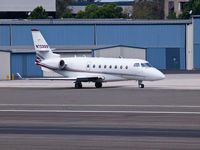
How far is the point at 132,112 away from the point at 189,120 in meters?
3.71

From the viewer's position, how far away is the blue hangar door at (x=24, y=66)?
199 feet

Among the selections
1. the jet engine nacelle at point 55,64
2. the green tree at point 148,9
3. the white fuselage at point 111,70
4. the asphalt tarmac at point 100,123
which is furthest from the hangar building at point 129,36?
the green tree at point 148,9

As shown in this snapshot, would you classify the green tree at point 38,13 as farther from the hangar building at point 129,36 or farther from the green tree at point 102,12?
the hangar building at point 129,36

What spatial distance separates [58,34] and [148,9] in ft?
263

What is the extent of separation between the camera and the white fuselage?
40375 millimetres

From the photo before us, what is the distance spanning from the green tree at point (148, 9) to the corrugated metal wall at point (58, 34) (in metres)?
65.3

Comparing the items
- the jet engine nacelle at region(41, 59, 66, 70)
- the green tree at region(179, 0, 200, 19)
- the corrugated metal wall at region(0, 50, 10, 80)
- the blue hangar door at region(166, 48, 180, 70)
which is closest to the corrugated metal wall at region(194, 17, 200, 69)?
the blue hangar door at region(166, 48, 180, 70)

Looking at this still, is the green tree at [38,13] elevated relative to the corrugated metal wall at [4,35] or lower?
elevated

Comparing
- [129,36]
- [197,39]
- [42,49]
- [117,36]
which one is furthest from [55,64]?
[197,39]

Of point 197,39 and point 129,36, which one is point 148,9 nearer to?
point 197,39

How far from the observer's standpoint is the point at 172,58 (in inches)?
2886

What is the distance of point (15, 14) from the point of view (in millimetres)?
102688

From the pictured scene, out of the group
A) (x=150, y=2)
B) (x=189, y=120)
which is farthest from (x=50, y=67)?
(x=150, y=2)

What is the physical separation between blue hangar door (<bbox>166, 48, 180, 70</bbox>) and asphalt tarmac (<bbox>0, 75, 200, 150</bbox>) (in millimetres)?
40996
